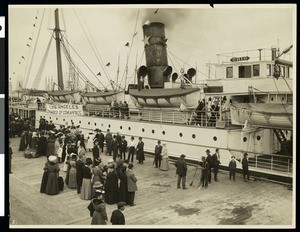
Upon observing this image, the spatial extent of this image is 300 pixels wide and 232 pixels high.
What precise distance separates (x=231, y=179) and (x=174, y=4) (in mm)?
4322

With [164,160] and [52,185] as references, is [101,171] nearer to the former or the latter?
[52,185]

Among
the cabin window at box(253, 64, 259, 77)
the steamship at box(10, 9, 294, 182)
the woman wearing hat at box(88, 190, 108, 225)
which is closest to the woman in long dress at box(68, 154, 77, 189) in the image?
the woman wearing hat at box(88, 190, 108, 225)

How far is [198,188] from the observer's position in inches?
293

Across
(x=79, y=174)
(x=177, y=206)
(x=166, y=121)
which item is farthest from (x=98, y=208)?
(x=166, y=121)

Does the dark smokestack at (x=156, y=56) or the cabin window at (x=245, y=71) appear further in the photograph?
the dark smokestack at (x=156, y=56)

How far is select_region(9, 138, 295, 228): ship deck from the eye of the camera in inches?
251

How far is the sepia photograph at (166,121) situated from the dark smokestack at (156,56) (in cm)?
4

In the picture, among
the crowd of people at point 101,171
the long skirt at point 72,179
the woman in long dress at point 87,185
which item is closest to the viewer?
the crowd of people at point 101,171

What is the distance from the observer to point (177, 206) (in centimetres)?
670

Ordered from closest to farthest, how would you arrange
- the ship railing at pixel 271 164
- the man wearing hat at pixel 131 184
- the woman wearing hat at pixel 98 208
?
the woman wearing hat at pixel 98 208
the man wearing hat at pixel 131 184
the ship railing at pixel 271 164

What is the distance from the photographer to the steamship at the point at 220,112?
312 inches

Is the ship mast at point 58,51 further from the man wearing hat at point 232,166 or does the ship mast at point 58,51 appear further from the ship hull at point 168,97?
the man wearing hat at point 232,166

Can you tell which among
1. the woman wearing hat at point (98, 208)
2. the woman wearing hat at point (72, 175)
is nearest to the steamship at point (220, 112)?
the woman wearing hat at point (72, 175)

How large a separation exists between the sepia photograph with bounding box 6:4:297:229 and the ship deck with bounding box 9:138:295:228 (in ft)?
0.07
